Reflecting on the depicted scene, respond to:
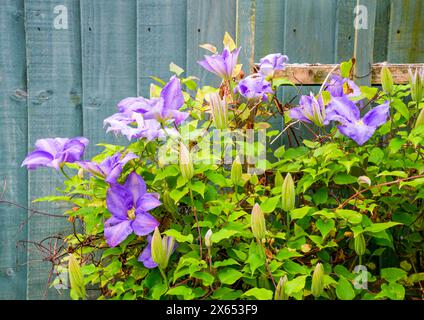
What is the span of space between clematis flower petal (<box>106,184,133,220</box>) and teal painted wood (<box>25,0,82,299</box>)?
0.61 meters

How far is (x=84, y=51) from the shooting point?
181cm

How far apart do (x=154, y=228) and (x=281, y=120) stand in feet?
2.31

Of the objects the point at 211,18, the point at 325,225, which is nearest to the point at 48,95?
the point at 211,18

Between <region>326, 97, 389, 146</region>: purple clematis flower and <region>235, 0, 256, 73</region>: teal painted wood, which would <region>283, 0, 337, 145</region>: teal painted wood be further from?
<region>326, 97, 389, 146</region>: purple clematis flower

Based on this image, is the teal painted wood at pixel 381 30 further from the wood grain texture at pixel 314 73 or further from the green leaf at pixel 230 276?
the green leaf at pixel 230 276

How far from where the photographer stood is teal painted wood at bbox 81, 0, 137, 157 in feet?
5.95

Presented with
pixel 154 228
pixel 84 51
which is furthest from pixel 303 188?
pixel 84 51

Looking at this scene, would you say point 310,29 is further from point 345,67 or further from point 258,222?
point 258,222

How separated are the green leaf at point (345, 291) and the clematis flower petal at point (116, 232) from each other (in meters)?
0.55

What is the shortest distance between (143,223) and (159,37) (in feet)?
2.63

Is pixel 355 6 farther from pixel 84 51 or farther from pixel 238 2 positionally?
pixel 84 51

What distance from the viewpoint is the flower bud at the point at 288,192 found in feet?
4.11
